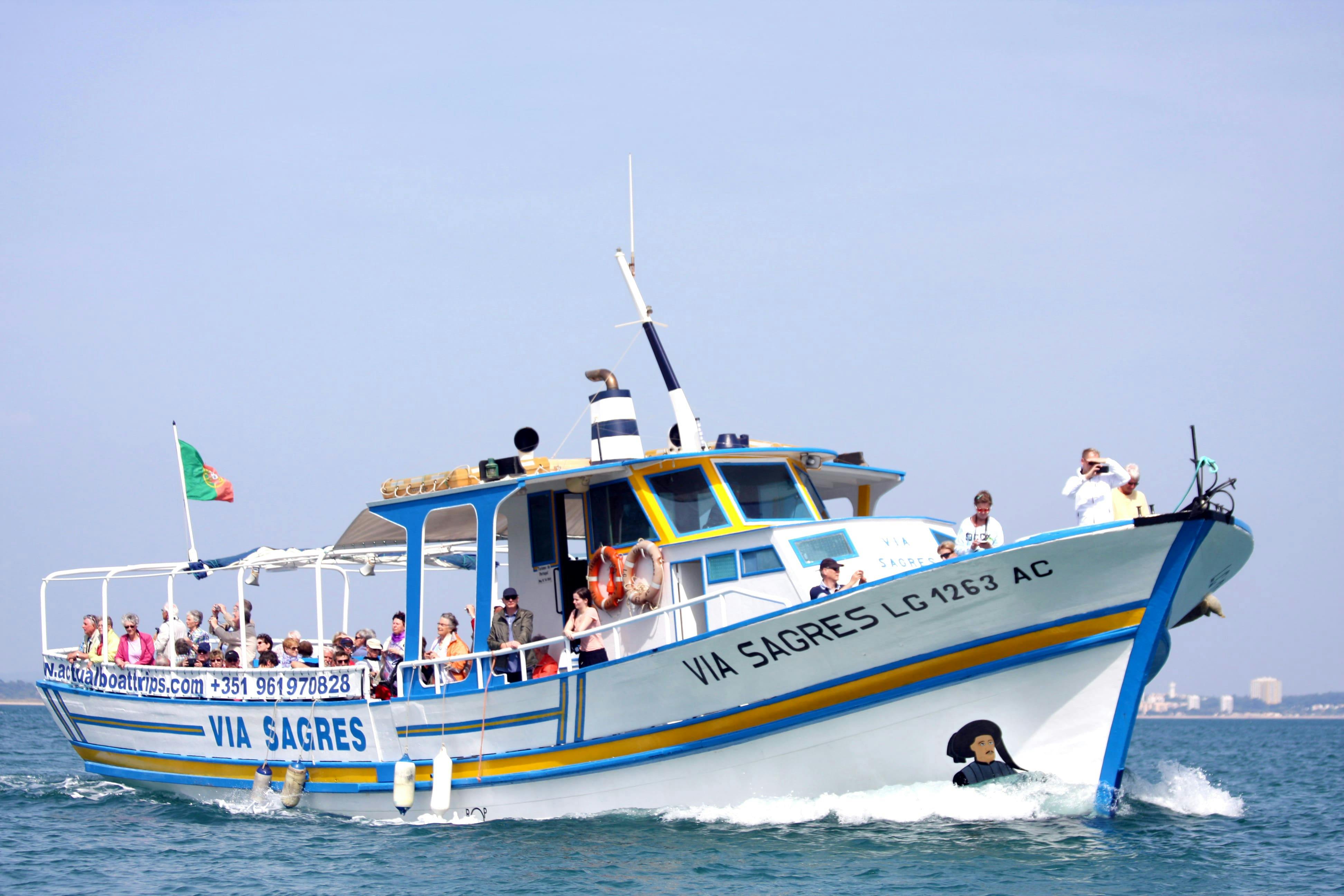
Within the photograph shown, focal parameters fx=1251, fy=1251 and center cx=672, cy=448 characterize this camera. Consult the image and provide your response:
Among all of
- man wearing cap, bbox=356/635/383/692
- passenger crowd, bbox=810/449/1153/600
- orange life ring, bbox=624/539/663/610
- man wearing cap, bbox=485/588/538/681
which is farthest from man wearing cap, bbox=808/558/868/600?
man wearing cap, bbox=356/635/383/692

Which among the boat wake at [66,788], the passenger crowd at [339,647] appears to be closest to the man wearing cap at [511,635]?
the passenger crowd at [339,647]

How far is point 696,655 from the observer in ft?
36.0

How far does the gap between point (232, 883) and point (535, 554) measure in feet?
14.7

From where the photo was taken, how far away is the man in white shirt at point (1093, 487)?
→ 10477mm

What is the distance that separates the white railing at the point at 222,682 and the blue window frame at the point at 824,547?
4.93 m

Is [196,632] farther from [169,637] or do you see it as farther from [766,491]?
[766,491]

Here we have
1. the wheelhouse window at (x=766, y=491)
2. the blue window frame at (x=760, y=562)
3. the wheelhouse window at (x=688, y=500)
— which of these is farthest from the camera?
the wheelhouse window at (x=766, y=491)

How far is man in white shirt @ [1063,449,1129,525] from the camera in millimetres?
10477

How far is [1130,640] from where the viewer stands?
1020 cm

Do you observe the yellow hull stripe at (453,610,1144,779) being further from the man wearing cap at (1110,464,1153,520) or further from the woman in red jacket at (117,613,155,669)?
the woman in red jacket at (117,613,155,669)

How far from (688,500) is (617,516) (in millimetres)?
837

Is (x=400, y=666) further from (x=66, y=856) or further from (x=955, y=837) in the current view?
(x=955, y=837)

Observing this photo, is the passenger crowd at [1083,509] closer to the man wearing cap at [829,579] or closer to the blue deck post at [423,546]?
the man wearing cap at [829,579]

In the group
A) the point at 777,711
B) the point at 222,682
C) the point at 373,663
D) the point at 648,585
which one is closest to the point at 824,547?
the point at 648,585
